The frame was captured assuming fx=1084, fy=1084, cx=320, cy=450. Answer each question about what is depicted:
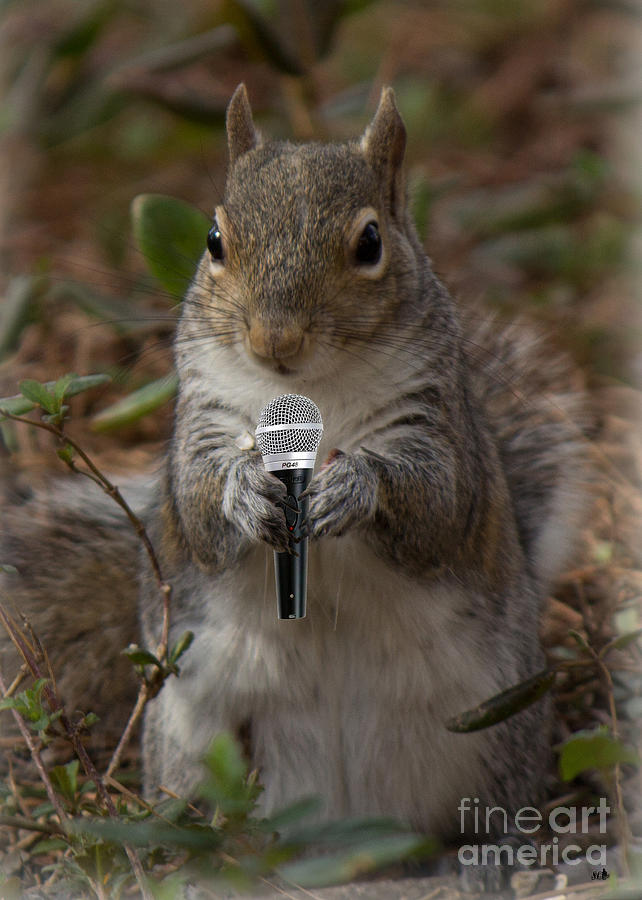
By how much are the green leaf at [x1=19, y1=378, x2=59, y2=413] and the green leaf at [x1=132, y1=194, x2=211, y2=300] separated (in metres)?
0.69

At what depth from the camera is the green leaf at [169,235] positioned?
2.07 metres

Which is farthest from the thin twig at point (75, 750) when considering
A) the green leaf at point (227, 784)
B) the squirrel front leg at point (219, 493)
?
the squirrel front leg at point (219, 493)

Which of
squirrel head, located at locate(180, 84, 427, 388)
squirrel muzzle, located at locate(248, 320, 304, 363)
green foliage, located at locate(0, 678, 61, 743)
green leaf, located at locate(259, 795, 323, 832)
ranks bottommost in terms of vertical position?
green leaf, located at locate(259, 795, 323, 832)

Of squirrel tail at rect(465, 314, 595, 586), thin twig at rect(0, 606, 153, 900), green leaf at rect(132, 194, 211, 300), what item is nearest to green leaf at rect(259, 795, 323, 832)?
thin twig at rect(0, 606, 153, 900)

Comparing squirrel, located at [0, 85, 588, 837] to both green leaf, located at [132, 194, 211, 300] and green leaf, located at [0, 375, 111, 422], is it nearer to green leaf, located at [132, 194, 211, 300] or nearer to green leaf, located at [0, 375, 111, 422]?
green leaf, located at [0, 375, 111, 422]

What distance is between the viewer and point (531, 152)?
3.88 meters

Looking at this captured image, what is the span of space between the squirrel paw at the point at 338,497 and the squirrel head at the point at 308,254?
0.13 m

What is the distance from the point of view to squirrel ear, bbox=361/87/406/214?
1611 millimetres

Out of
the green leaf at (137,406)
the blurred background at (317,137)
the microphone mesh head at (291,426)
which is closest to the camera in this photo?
the microphone mesh head at (291,426)

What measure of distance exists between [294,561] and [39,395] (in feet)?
1.32

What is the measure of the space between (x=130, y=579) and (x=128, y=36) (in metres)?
2.95

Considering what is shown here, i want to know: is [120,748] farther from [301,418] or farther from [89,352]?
[89,352]
